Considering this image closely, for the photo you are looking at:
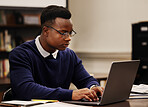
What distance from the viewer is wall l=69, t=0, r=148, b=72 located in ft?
13.3

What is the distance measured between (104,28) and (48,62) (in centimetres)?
259

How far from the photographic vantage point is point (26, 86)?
161cm

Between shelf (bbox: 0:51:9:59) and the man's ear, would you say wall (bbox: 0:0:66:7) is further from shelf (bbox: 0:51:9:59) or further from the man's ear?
the man's ear

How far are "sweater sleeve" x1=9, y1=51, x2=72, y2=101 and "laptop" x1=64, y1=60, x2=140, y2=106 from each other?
165 millimetres

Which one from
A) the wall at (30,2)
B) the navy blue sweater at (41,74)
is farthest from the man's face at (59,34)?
the wall at (30,2)

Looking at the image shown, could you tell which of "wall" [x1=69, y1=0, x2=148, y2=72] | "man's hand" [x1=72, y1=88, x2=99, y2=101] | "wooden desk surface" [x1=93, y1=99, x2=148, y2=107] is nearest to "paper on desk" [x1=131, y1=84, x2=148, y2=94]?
"wooden desk surface" [x1=93, y1=99, x2=148, y2=107]

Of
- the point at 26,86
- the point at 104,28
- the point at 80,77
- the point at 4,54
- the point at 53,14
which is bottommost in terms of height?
the point at 4,54

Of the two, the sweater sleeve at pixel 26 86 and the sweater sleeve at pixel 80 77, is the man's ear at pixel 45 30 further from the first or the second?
the sweater sleeve at pixel 80 77

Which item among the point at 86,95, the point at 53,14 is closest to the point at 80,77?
Answer: the point at 53,14

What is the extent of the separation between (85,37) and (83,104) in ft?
11.0

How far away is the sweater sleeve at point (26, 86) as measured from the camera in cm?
153

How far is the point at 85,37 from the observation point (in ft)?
15.3

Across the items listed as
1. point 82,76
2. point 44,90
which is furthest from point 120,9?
point 44,90

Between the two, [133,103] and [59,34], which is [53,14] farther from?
[133,103]
